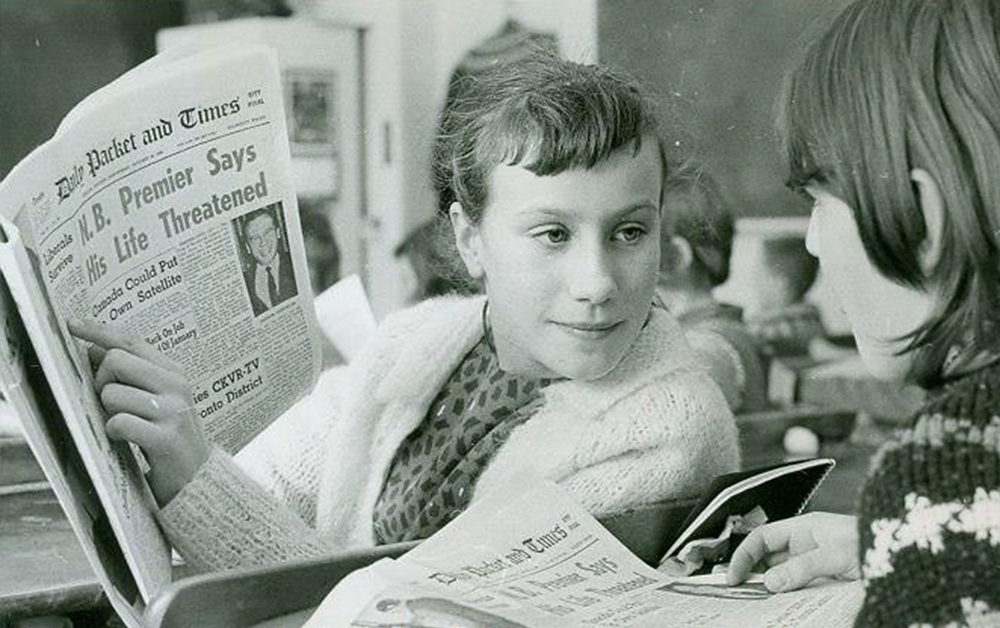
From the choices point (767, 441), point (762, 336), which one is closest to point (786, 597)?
point (767, 441)

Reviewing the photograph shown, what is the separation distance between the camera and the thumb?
0.76 m

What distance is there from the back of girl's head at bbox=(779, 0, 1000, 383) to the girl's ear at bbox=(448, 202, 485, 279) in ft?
1.14

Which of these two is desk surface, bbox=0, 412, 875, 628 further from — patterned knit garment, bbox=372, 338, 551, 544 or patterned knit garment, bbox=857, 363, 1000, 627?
patterned knit garment, bbox=372, 338, 551, 544

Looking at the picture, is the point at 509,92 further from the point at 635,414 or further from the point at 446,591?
the point at 446,591

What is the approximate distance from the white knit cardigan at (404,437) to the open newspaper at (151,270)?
1.9 inches

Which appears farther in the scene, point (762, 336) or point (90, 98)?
point (762, 336)

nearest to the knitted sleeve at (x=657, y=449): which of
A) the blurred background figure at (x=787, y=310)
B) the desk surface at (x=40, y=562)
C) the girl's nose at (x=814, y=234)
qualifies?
the girl's nose at (x=814, y=234)

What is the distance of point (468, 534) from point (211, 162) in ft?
0.91

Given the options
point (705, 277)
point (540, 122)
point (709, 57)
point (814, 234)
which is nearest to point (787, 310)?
point (705, 277)

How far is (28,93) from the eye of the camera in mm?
1014

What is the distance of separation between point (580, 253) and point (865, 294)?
246mm

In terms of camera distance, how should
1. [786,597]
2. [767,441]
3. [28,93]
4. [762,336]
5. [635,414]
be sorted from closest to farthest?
[786,597] → [635,414] → [28,93] → [767,441] → [762,336]

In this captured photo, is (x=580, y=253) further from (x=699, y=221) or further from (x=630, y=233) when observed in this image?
(x=699, y=221)

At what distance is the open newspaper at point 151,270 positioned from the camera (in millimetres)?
634
